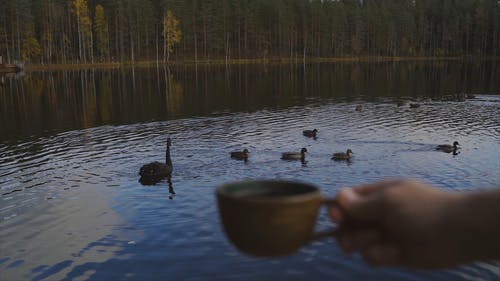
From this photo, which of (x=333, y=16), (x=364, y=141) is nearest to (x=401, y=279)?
(x=364, y=141)

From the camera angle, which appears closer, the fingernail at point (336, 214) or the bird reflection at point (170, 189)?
the fingernail at point (336, 214)

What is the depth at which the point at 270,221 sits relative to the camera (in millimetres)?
2236

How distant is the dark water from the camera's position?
10562 mm

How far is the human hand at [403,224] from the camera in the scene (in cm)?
197

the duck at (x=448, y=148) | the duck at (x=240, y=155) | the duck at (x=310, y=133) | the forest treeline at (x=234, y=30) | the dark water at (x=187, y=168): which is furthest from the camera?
the forest treeline at (x=234, y=30)

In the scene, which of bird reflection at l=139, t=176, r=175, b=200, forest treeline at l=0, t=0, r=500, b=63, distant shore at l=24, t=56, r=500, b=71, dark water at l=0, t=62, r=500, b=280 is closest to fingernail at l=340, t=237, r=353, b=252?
dark water at l=0, t=62, r=500, b=280

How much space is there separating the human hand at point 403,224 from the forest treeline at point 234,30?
109m

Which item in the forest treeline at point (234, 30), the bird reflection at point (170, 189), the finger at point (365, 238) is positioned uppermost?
the forest treeline at point (234, 30)

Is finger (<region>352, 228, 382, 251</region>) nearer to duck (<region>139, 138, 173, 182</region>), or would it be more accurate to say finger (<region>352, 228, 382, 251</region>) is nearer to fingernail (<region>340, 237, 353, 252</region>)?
fingernail (<region>340, 237, 353, 252</region>)

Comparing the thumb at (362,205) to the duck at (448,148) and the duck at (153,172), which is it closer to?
the duck at (153,172)

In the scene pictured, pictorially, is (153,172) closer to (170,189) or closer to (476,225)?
(170,189)

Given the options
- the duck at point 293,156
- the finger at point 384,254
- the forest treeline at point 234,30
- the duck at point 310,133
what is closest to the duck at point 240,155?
the duck at point 293,156

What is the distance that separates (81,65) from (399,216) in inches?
4323

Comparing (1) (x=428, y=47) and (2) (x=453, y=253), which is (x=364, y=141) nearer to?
(2) (x=453, y=253)
